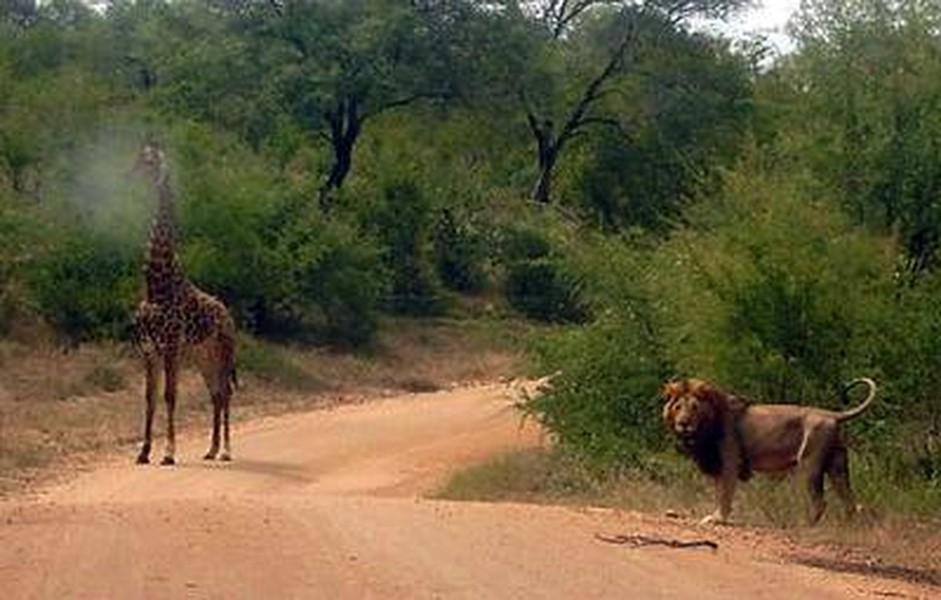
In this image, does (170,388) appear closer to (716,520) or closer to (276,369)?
(716,520)

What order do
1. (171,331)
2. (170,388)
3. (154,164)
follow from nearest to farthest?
1. (171,331)
2. (170,388)
3. (154,164)

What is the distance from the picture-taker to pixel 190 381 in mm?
32125

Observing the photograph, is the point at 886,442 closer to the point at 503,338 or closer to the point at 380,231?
the point at 503,338

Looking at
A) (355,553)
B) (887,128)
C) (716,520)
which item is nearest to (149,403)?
(716,520)

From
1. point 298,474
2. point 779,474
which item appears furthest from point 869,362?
point 298,474

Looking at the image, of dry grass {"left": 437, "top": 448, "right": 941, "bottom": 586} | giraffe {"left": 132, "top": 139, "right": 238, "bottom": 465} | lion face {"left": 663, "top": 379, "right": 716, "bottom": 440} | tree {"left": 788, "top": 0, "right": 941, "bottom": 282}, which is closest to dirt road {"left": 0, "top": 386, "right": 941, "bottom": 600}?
dry grass {"left": 437, "top": 448, "right": 941, "bottom": 586}

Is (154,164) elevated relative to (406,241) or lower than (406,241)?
elevated

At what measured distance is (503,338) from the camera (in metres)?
44.0

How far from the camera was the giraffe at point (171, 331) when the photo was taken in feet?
77.2

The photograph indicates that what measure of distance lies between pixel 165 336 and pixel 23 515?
787 centimetres

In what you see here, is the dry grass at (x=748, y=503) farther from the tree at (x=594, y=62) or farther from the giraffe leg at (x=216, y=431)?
the tree at (x=594, y=62)

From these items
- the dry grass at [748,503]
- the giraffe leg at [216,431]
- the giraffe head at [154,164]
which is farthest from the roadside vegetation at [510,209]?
the giraffe head at [154,164]

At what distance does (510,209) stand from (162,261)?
27.7 metres

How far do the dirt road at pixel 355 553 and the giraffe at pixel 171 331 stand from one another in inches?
141
